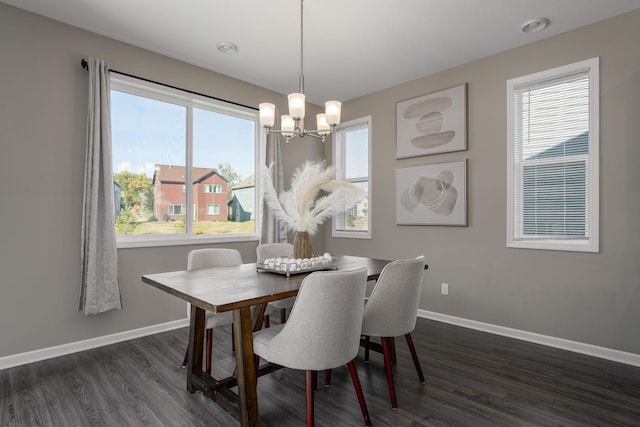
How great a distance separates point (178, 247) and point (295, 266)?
74.5 inches

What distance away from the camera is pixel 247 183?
444cm

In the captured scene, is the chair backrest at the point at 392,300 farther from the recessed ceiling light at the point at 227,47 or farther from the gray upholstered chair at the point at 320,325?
the recessed ceiling light at the point at 227,47

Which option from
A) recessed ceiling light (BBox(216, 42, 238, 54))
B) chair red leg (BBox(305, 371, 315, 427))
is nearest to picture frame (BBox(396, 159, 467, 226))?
recessed ceiling light (BBox(216, 42, 238, 54))

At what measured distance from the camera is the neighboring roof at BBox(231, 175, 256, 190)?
4.35 m

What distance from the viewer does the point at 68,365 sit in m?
A: 2.73

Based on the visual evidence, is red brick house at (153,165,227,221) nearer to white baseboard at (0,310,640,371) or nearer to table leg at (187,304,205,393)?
white baseboard at (0,310,640,371)

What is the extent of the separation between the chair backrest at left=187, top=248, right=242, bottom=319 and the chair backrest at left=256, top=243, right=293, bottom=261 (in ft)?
0.78

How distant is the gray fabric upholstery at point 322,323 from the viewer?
65.5 inches

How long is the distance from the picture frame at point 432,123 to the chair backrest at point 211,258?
239 cm

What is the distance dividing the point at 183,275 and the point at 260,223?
6.92 feet

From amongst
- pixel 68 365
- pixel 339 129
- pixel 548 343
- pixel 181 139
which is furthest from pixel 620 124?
pixel 68 365

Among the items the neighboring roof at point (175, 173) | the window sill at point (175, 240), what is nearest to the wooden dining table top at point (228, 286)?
the window sill at point (175, 240)

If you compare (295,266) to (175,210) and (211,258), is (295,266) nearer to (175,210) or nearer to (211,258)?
(211,258)

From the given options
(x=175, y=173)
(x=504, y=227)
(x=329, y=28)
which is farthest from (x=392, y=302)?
(x=175, y=173)
